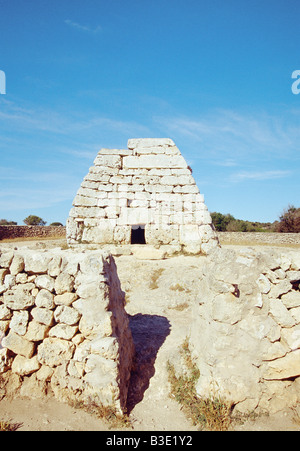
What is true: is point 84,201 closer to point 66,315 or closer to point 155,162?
point 155,162

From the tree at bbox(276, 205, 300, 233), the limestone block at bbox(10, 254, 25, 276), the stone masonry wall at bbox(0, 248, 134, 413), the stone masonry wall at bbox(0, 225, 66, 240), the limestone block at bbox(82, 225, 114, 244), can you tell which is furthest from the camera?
the tree at bbox(276, 205, 300, 233)

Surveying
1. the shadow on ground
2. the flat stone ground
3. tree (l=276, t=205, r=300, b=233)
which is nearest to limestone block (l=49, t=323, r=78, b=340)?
the flat stone ground

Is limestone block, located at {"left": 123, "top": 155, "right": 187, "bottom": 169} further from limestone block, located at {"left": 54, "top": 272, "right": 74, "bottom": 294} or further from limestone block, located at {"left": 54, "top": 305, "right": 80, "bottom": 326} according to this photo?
limestone block, located at {"left": 54, "top": 305, "right": 80, "bottom": 326}

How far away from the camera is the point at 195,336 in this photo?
4137mm

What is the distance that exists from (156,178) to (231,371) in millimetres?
8177

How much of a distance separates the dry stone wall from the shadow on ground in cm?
83

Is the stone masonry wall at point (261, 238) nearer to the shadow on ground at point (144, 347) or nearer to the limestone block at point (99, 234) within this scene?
the limestone block at point (99, 234)

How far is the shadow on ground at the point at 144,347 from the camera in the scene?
12.2 feet

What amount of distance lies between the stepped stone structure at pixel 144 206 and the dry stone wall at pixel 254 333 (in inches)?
256

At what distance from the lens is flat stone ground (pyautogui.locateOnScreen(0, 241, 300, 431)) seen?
3078mm

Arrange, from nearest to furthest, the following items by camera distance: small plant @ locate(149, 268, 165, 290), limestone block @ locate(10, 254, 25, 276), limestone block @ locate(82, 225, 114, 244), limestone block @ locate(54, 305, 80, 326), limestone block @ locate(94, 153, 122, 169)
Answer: limestone block @ locate(54, 305, 80, 326)
limestone block @ locate(10, 254, 25, 276)
small plant @ locate(149, 268, 165, 290)
limestone block @ locate(82, 225, 114, 244)
limestone block @ locate(94, 153, 122, 169)
